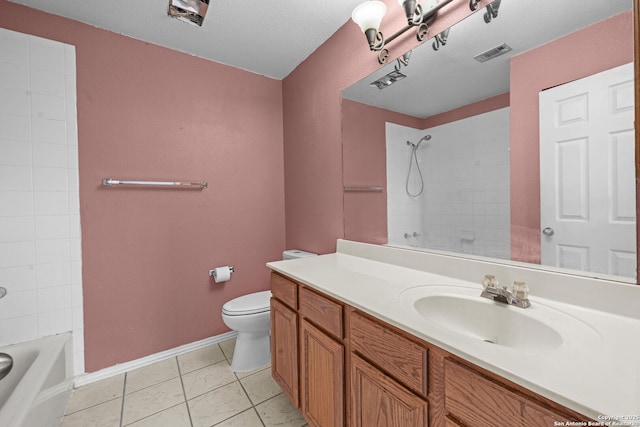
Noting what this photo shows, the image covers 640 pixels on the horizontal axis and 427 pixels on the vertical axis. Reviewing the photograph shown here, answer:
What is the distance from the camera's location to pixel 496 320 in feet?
2.85

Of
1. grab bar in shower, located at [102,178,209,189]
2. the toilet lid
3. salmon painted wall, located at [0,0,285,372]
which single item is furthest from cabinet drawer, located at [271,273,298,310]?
grab bar in shower, located at [102,178,209,189]

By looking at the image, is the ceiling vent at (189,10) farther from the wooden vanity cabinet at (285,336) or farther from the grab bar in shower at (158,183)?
the wooden vanity cabinet at (285,336)

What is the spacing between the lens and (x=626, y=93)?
30.7 inches

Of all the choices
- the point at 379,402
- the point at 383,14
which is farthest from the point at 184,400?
the point at 383,14

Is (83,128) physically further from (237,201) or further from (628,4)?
(628,4)

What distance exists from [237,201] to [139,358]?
132cm

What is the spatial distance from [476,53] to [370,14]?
58 centimetres

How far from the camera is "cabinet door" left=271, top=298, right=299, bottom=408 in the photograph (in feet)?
4.25

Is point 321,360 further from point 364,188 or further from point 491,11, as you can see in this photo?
point 491,11

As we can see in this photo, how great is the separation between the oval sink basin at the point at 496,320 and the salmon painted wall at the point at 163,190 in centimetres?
165

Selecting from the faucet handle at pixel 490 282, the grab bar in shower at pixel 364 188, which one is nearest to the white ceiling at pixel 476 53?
the grab bar in shower at pixel 364 188

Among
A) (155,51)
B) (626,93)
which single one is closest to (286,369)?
(626,93)

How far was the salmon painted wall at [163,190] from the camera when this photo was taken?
5.55 feet

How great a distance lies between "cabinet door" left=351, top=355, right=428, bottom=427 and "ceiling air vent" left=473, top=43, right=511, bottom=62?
125 centimetres
